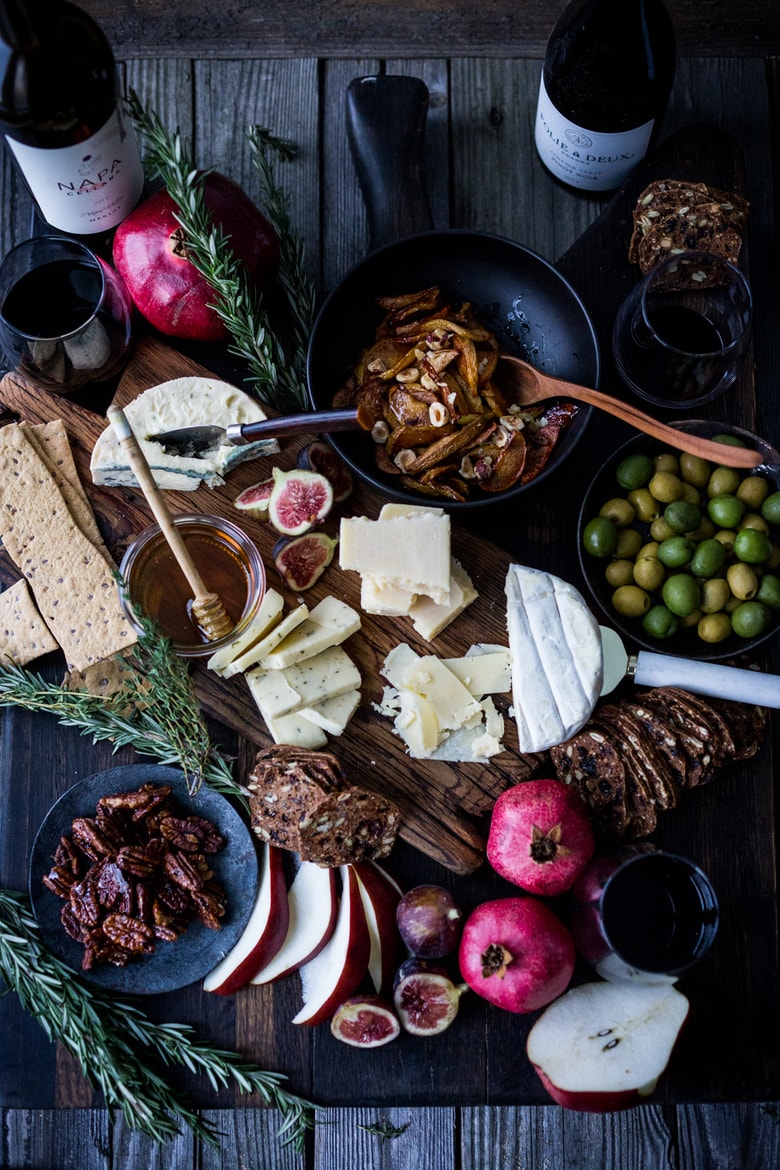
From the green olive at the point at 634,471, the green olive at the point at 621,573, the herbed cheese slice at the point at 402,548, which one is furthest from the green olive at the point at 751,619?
the herbed cheese slice at the point at 402,548

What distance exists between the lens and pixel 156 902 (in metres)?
1.86

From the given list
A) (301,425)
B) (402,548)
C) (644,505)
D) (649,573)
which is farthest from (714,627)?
(301,425)

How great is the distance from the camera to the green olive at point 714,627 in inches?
75.4

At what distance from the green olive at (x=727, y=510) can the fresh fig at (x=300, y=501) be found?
0.80 meters

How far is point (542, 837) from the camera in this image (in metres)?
1.78

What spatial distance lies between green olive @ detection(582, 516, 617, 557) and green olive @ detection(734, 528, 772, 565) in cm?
25

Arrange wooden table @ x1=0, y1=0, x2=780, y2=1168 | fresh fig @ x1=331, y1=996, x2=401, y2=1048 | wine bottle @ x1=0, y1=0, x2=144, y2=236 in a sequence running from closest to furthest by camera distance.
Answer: wine bottle @ x1=0, y1=0, x2=144, y2=236 → fresh fig @ x1=331, y1=996, x2=401, y2=1048 → wooden table @ x1=0, y1=0, x2=780, y2=1168

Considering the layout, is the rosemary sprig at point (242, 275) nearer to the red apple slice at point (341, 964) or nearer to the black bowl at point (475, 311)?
the black bowl at point (475, 311)

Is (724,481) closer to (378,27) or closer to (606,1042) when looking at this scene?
(606,1042)

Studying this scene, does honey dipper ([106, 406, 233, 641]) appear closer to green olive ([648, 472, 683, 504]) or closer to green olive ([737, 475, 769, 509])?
green olive ([648, 472, 683, 504])

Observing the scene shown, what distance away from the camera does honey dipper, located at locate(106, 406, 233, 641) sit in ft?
5.32

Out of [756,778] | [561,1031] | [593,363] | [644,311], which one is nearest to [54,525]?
[593,363]

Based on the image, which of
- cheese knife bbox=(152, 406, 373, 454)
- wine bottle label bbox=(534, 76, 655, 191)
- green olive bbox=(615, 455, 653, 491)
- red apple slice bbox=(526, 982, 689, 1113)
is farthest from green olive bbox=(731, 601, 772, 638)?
wine bottle label bbox=(534, 76, 655, 191)

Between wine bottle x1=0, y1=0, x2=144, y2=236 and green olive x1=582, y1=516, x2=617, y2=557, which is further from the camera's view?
green olive x1=582, y1=516, x2=617, y2=557
